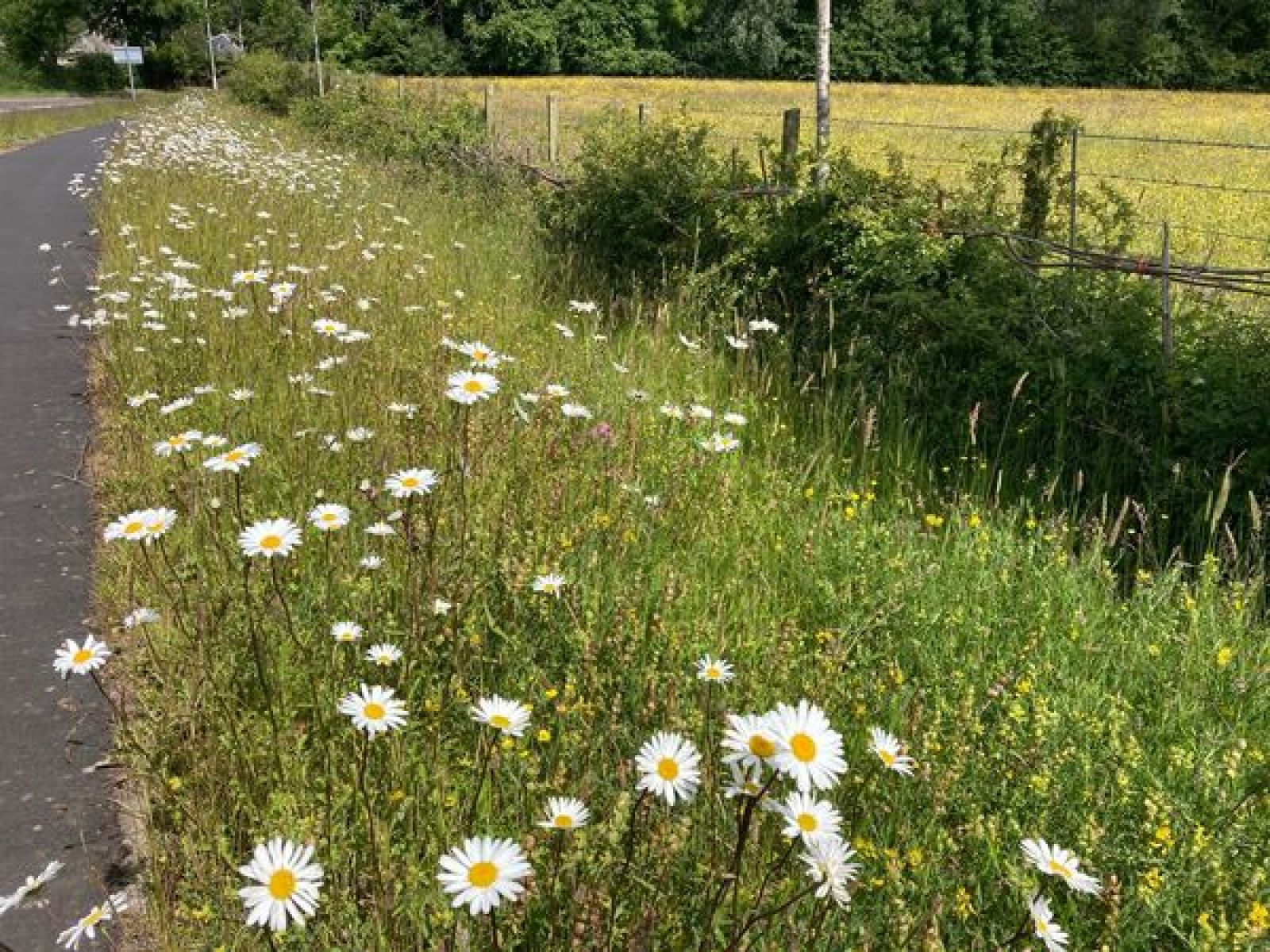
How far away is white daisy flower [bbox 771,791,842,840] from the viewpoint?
1.31 meters

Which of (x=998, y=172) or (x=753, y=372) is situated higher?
(x=998, y=172)

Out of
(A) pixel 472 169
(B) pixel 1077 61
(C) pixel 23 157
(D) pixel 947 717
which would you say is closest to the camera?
(D) pixel 947 717

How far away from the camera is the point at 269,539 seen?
213 cm

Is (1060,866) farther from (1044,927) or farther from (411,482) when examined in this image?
(411,482)

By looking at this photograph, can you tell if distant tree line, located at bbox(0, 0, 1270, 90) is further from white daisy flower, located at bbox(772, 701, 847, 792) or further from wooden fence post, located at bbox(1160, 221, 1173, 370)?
white daisy flower, located at bbox(772, 701, 847, 792)

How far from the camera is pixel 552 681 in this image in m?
2.66

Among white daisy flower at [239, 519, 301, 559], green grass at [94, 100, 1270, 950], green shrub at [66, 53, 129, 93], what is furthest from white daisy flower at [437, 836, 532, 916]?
green shrub at [66, 53, 129, 93]

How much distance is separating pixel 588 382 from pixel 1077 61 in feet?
225

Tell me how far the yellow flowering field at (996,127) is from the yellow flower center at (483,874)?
5.60 metres

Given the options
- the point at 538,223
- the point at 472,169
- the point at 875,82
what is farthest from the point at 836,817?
the point at 875,82

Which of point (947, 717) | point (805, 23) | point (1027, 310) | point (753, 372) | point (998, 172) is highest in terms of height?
point (805, 23)

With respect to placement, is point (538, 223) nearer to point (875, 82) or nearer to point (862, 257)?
point (862, 257)

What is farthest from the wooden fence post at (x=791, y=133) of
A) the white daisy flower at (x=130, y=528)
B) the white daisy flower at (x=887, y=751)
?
the white daisy flower at (x=887, y=751)

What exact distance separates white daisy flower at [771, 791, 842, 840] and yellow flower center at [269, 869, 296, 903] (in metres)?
0.69
